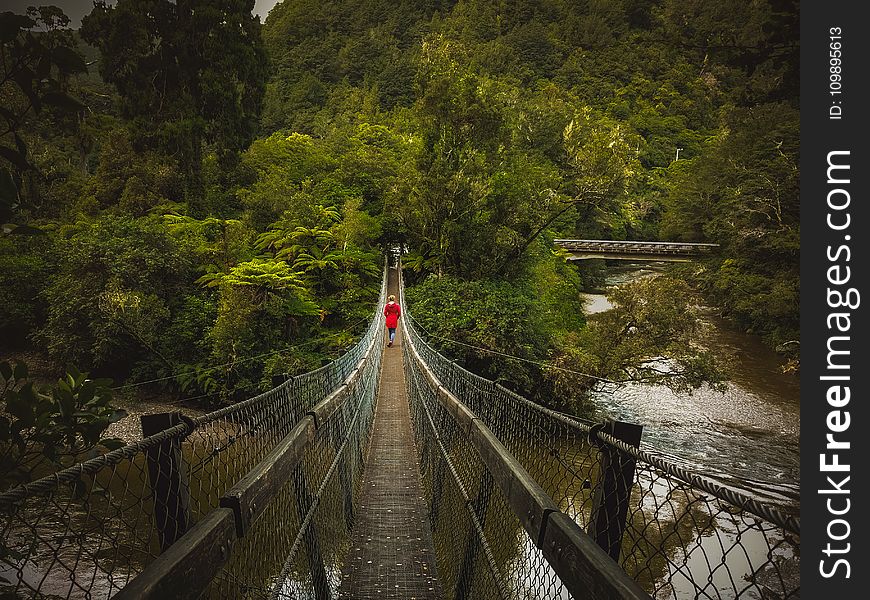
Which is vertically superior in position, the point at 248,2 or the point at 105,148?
the point at 248,2

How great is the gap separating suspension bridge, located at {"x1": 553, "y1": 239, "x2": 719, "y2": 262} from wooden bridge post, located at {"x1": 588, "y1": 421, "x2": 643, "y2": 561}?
20.7m

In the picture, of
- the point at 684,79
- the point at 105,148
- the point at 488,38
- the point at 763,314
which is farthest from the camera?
the point at 488,38

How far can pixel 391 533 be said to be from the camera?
2.85 m

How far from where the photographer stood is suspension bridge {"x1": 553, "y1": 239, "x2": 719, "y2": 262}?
21469 mm

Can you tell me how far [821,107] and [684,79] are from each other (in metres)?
50.6

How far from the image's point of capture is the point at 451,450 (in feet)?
8.80

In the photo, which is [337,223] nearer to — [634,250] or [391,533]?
[391,533]

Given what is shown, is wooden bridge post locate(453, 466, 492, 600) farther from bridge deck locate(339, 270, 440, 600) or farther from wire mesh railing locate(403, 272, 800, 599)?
bridge deck locate(339, 270, 440, 600)

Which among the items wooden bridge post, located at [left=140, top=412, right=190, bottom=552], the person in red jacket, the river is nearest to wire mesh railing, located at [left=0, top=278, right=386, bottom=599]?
wooden bridge post, located at [left=140, top=412, right=190, bottom=552]

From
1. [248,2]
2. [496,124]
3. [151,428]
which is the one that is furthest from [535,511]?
[248,2]

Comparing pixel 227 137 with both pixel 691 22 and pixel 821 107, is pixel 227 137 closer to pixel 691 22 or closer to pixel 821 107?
pixel 691 22

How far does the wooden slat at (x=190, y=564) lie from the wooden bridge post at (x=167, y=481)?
246 millimetres

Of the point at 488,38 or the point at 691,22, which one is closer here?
the point at 691,22

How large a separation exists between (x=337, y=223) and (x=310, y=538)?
515 inches
